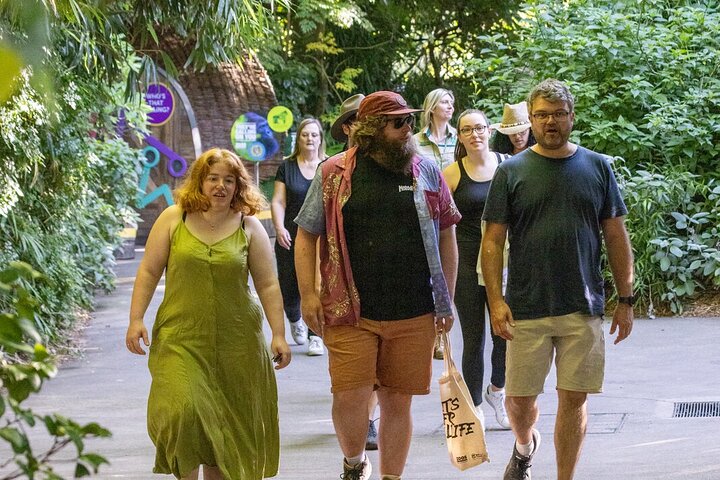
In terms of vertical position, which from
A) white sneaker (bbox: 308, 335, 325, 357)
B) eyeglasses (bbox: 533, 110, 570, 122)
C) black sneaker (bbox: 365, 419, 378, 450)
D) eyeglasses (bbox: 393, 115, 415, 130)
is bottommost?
white sneaker (bbox: 308, 335, 325, 357)

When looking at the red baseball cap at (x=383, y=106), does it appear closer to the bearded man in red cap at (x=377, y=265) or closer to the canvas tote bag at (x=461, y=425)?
the bearded man in red cap at (x=377, y=265)

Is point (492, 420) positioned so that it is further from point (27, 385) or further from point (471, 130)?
point (27, 385)

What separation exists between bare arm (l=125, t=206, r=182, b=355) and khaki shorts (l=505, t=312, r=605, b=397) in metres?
1.56

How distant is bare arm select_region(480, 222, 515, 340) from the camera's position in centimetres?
562

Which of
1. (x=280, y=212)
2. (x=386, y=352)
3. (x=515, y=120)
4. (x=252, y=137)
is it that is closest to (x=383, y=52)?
(x=252, y=137)

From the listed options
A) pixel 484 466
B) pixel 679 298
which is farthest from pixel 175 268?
pixel 679 298

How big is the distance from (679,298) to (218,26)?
4.93 metres

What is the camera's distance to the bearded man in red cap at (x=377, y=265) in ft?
18.1

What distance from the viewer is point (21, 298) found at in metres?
2.03

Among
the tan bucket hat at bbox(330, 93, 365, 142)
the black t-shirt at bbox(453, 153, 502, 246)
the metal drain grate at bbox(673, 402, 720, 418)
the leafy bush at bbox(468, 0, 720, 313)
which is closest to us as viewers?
the black t-shirt at bbox(453, 153, 502, 246)

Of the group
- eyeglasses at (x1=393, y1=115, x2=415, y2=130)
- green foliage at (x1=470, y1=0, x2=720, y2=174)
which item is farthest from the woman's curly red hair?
green foliage at (x1=470, y1=0, x2=720, y2=174)

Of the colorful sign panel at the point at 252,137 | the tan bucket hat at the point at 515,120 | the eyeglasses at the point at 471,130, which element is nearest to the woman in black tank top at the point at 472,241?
the eyeglasses at the point at 471,130

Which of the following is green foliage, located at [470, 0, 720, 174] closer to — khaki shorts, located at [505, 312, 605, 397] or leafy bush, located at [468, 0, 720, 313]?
leafy bush, located at [468, 0, 720, 313]

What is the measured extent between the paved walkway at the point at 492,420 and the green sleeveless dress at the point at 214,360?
43 cm
